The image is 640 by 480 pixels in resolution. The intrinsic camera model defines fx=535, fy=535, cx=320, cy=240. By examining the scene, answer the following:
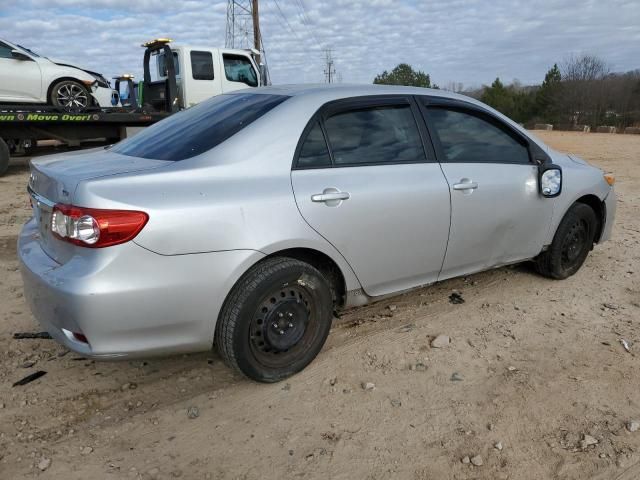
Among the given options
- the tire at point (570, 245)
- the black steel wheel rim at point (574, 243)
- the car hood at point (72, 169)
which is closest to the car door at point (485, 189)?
the tire at point (570, 245)

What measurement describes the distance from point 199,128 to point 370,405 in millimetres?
1788

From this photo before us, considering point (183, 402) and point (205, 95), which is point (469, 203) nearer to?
point (183, 402)

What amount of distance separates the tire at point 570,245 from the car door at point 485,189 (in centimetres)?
28

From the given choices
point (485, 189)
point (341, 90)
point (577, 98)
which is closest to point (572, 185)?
point (485, 189)

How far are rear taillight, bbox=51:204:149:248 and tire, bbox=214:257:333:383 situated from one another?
59 cm

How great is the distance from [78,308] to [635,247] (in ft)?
17.5

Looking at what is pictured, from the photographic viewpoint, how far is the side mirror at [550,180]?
12.8 ft

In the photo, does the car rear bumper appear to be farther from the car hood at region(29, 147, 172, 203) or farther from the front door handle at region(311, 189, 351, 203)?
the front door handle at region(311, 189, 351, 203)

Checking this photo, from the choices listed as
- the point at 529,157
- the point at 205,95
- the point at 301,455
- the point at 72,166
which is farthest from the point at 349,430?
the point at 205,95

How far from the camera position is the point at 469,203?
3.50 m

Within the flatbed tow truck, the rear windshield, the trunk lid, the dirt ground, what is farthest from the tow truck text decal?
the trunk lid

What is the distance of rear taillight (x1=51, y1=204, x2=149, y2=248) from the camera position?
2.31m

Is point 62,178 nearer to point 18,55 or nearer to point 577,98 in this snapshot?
point 18,55

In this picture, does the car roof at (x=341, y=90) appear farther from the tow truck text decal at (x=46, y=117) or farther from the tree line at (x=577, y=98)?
the tree line at (x=577, y=98)
